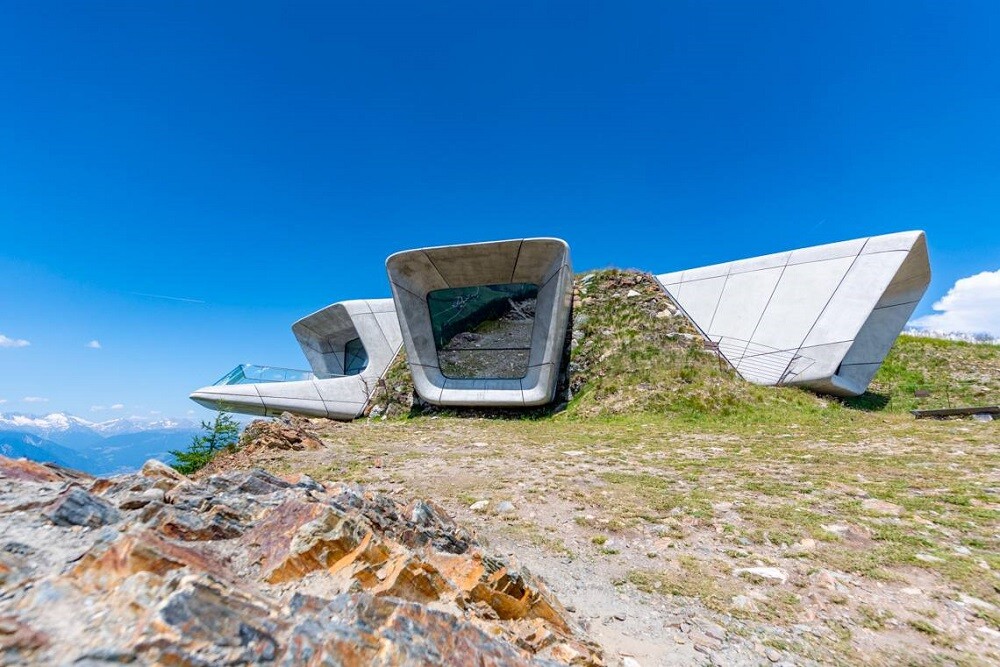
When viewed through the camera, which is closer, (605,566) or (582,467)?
(605,566)

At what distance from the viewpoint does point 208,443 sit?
12.9 meters

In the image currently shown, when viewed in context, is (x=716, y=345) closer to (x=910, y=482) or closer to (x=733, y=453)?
(x=733, y=453)

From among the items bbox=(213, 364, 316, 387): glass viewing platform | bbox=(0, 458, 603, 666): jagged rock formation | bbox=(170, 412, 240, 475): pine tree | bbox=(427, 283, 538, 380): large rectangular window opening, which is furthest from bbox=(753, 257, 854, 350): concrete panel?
bbox=(213, 364, 316, 387): glass viewing platform

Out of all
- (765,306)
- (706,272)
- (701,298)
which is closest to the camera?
(765,306)

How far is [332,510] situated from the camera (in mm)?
3363

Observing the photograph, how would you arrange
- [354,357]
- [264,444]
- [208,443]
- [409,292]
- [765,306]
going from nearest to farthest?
[264,444] → [208,443] → [765,306] → [409,292] → [354,357]

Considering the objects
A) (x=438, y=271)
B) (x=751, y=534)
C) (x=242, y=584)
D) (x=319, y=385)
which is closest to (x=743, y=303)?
(x=438, y=271)

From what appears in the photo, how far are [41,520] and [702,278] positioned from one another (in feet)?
80.4

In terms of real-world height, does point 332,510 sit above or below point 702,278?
below

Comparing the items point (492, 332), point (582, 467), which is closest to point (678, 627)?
point (582, 467)

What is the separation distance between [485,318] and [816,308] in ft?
47.8

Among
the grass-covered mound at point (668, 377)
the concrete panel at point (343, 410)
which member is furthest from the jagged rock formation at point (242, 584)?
the concrete panel at point (343, 410)

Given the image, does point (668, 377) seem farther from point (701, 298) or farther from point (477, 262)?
point (477, 262)

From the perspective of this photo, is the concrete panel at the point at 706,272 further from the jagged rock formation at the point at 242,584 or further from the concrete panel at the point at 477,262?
the jagged rock formation at the point at 242,584
